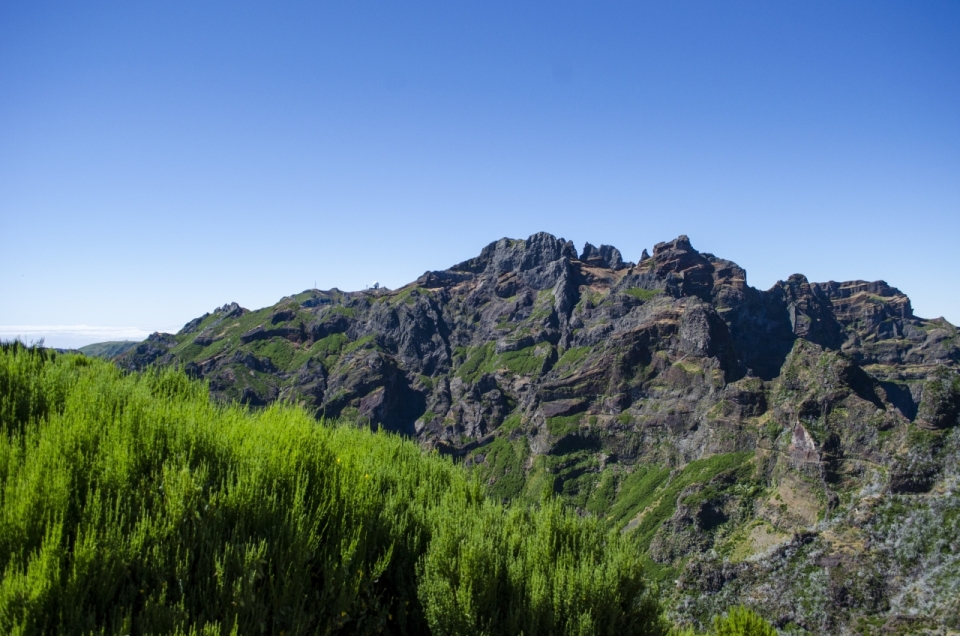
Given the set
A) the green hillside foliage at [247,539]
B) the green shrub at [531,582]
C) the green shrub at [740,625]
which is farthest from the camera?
the green shrub at [740,625]

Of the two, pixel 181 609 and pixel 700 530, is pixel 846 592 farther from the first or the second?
pixel 181 609

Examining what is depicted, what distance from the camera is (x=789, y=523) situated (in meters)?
143

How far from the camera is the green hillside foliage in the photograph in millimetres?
6684

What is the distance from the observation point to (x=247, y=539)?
800cm

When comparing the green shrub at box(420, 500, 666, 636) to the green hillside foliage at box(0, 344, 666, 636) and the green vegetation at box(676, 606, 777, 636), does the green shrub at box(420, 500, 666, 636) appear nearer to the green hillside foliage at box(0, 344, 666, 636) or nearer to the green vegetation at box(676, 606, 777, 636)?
the green hillside foliage at box(0, 344, 666, 636)

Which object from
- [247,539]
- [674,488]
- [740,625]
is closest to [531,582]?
[247,539]

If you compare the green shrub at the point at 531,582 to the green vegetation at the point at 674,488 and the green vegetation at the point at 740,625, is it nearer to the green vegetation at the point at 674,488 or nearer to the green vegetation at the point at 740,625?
the green vegetation at the point at 740,625

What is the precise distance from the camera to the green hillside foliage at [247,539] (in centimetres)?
668

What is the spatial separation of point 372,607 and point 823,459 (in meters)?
177

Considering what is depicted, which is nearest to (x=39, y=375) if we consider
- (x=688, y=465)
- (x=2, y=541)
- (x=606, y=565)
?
(x=2, y=541)

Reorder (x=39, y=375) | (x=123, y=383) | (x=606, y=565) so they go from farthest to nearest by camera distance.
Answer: (x=123, y=383) → (x=39, y=375) → (x=606, y=565)

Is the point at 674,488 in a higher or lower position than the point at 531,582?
lower

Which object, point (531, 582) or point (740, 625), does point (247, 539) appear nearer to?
point (531, 582)

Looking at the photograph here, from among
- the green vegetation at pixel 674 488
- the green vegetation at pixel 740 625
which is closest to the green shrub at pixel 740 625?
the green vegetation at pixel 740 625
